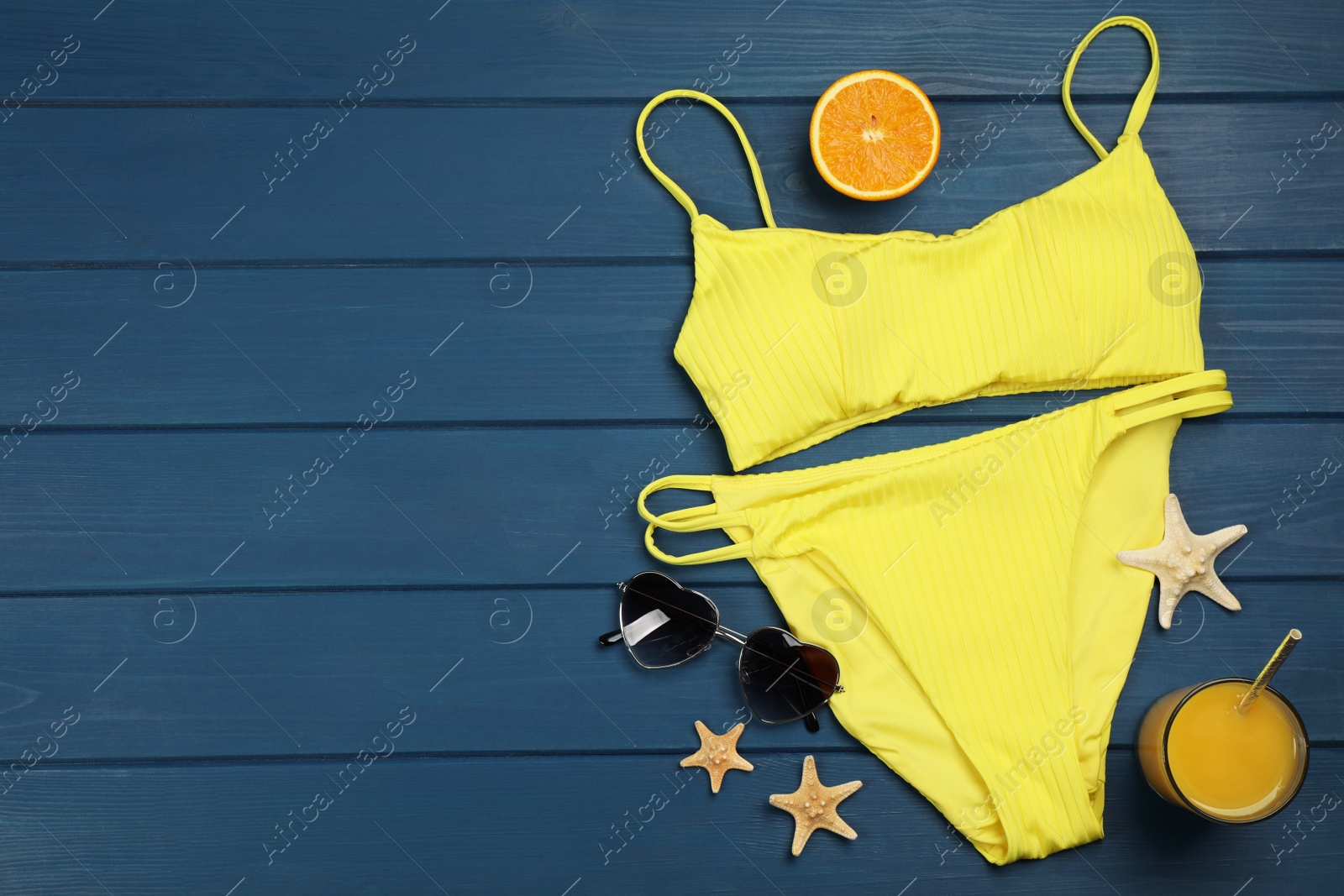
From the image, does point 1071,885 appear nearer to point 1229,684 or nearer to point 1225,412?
point 1229,684

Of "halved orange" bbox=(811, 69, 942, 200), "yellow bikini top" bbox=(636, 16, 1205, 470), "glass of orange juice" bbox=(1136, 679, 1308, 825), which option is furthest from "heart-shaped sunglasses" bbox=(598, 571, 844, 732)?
"halved orange" bbox=(811, 69, 942, 200)

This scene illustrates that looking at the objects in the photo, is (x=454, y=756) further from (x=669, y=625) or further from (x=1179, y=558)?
(x=1179, y=558)

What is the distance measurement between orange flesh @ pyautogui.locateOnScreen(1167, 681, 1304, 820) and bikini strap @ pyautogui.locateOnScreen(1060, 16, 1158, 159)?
2.20 ft

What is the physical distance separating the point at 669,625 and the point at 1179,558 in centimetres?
61

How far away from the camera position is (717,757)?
104 centimetres

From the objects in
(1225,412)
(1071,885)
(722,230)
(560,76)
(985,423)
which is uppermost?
(560,76)

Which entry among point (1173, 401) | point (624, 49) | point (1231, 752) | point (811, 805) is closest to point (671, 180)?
point (624, 49)

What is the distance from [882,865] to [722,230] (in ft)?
2.59

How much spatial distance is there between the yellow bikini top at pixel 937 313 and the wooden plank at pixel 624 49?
212mm

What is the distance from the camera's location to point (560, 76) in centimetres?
110

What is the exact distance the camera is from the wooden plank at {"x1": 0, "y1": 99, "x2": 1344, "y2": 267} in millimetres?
1086

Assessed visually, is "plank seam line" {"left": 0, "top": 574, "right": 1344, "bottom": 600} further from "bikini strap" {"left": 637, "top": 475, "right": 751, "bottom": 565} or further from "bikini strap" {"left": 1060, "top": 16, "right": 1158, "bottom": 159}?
"bikini strap" {"left": 1060, "top": 16, "right": 1158, "bottom": 159}

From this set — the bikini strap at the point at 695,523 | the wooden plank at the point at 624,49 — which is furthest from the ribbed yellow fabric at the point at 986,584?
the wooden plank at the point at 624,49

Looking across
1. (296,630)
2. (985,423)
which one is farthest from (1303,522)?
(296,630)
